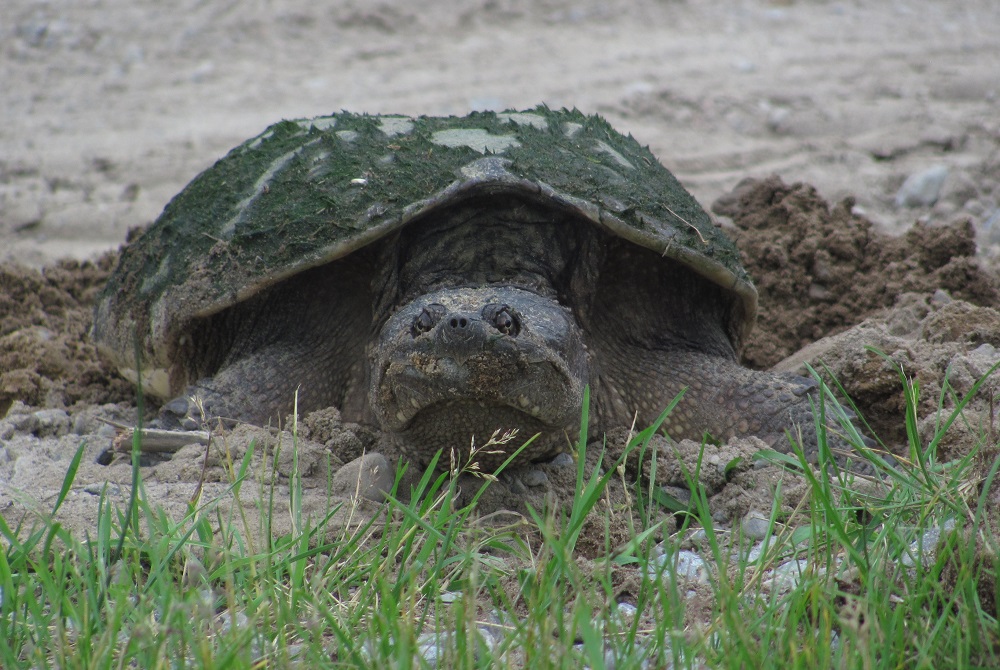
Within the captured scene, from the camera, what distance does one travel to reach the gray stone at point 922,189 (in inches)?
193

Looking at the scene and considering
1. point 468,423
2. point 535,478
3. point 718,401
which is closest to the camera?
point 468,423

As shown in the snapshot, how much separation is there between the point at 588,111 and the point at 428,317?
438 cm

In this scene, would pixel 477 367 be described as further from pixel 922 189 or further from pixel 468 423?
pixel 922 189

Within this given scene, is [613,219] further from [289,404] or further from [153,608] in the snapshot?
[153,608]

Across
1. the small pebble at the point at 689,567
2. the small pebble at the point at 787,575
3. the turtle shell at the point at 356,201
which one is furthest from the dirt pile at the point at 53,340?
the small pebble at the point at 787,575

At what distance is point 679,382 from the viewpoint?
9.80 ft

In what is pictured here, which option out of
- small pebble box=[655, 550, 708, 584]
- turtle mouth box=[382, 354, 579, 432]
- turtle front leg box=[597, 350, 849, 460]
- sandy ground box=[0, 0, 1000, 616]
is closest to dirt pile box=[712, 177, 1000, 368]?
sandy ground box=[0, 0, 1000, 616]

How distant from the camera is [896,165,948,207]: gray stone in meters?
4.89

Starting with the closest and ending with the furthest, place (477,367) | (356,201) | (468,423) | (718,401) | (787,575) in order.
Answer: (787,575) < (477,367) < (468,423) < (356,201) < (718,401)

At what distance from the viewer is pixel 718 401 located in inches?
116

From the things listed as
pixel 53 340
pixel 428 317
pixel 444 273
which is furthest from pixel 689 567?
pixel 53 340

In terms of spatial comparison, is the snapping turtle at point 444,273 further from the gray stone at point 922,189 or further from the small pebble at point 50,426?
the gray stone at point 922,189

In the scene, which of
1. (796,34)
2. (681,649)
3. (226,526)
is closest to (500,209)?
(226,526)

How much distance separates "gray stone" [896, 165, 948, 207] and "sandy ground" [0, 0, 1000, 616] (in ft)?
0.07
